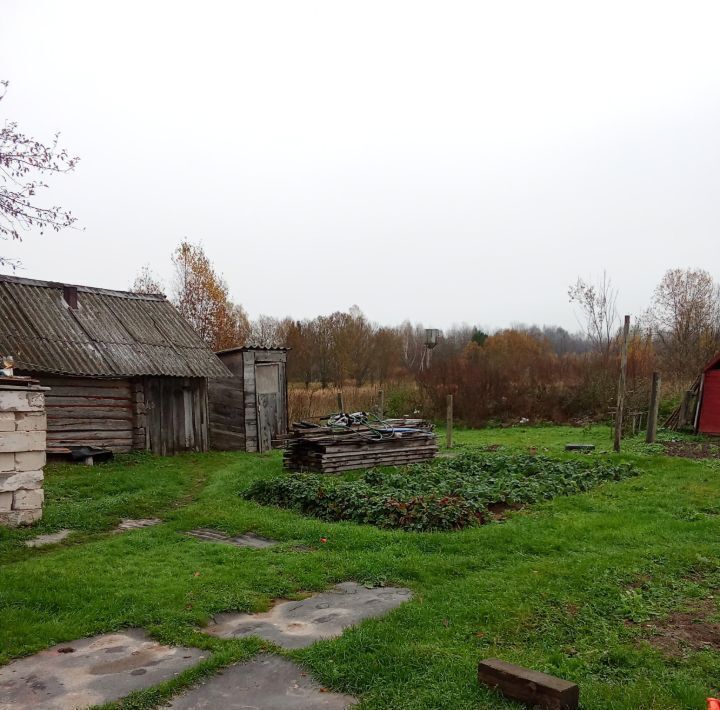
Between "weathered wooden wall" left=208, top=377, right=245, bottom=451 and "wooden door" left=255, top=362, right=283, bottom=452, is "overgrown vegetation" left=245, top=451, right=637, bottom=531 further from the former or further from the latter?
"weathered wooden wall" left=208, top=377, right=245, bottom=451

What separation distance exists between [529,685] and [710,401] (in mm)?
18213

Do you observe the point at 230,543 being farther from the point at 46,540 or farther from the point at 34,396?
the point at 34,396

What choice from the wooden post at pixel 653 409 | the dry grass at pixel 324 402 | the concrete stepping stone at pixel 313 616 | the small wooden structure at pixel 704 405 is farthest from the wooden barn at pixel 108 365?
the small wooden structure at pixel 704 405

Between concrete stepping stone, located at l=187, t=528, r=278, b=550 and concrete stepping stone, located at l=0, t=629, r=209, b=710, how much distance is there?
9.54 feet

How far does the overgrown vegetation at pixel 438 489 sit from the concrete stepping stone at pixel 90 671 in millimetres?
4139

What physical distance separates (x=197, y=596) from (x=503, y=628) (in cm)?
266

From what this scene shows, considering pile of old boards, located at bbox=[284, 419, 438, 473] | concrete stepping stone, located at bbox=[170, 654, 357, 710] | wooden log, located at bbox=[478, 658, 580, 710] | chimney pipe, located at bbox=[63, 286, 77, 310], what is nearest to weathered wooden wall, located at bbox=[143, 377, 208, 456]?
chimney pipe, located at bbox=[63, 286, 77, 310]

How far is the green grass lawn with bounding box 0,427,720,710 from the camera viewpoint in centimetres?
415

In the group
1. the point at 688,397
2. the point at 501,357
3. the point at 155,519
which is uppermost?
the point at 501,357

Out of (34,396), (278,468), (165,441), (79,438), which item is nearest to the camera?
(34,396)

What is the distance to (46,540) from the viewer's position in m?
8.02

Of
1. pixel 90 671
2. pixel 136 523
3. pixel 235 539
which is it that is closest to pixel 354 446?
pixel 136 523

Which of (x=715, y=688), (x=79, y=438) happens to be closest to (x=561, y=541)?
(x=715, y=688)

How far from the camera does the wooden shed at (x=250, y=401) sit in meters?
18.7
